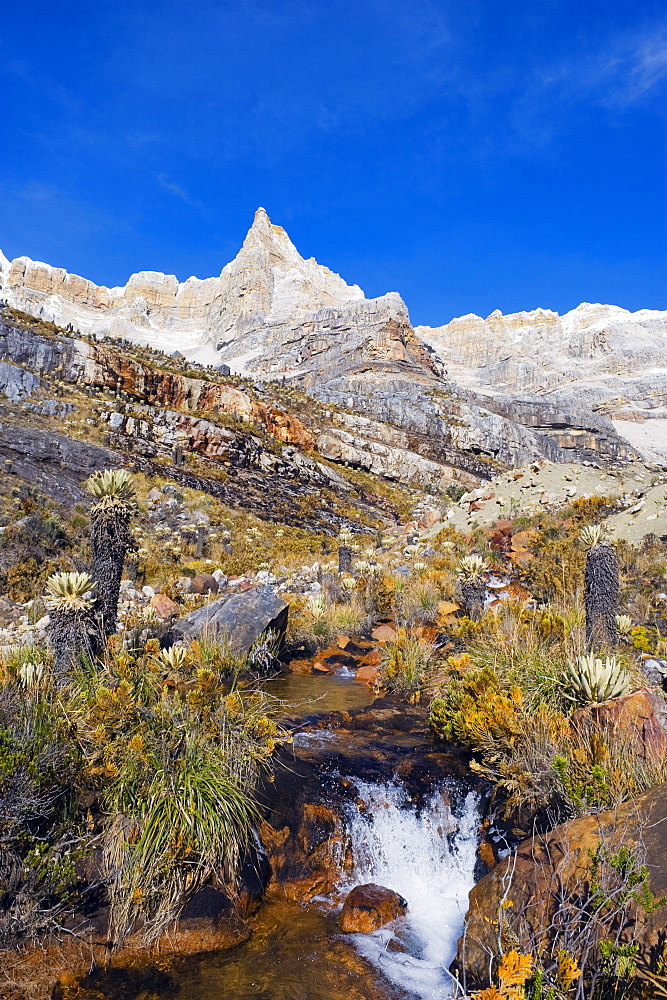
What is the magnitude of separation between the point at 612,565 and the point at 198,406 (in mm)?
26544

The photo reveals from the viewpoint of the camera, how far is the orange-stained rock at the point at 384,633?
9.53 meters

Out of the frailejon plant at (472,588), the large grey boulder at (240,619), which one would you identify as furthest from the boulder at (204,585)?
the frailejon plant at (472,588)

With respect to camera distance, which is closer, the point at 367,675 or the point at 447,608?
the point at 367,675

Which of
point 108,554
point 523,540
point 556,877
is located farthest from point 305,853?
point 523,540

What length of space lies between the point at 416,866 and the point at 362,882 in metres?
0.49

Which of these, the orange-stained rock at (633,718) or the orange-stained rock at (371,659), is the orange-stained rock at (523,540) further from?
the orange-stained rock at (633,718)

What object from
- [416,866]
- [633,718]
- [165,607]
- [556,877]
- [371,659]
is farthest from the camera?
[165,607]

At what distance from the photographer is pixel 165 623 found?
891 centimetres

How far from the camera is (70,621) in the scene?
546 cm

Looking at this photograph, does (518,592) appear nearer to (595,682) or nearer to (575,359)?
(595,682)

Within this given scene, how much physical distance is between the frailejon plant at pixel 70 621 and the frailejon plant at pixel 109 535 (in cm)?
95

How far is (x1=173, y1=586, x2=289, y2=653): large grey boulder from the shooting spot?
786 cm

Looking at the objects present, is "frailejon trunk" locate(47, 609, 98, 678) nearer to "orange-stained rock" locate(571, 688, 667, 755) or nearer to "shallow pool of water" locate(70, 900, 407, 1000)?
"shallow pool of water" locate(70, 900, 407, 1000)

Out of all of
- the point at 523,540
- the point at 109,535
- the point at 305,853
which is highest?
the point at 523,540
